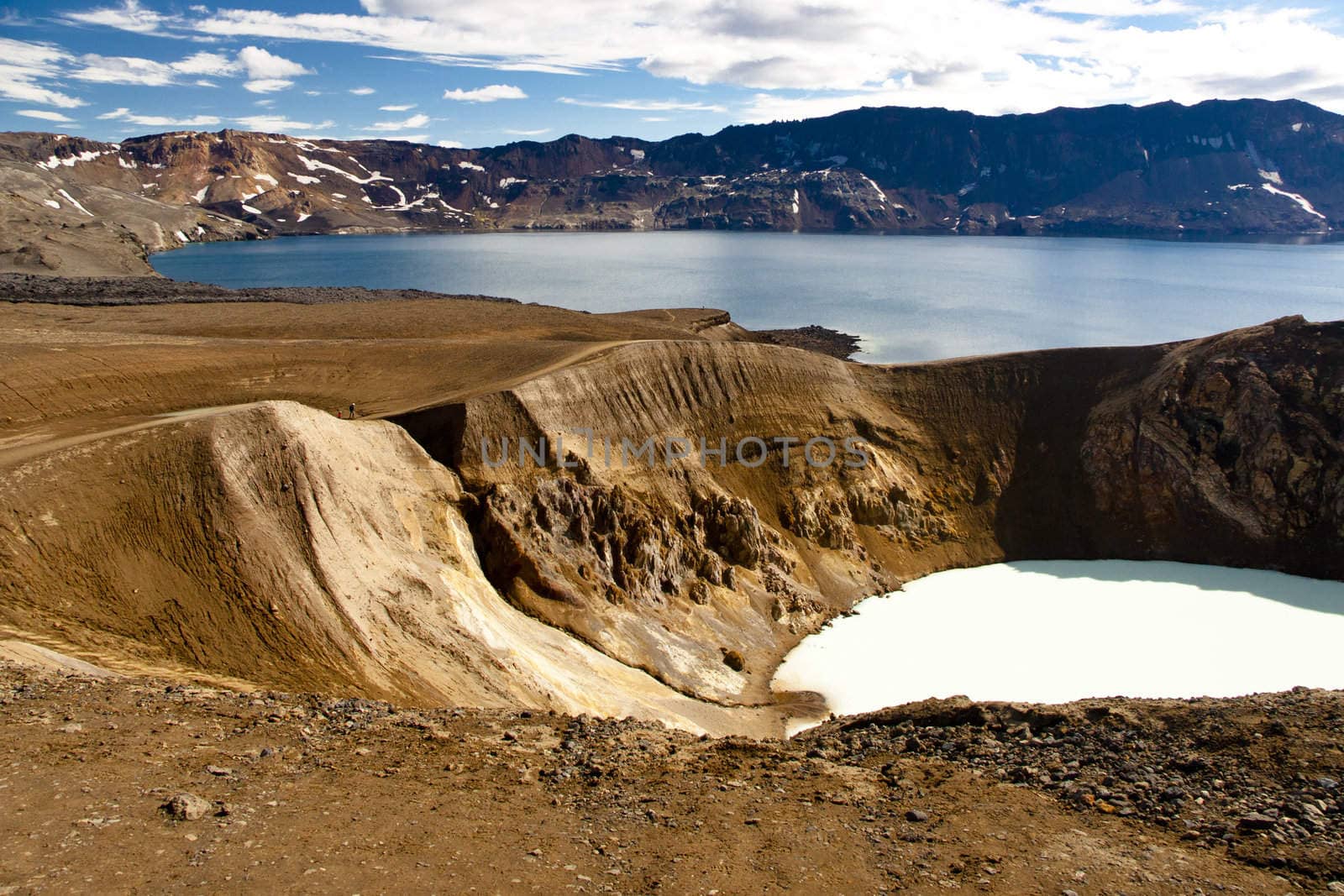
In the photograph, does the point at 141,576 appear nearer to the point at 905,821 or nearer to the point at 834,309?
the point at 905,821

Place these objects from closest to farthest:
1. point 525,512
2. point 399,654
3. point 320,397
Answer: point 399,654, point 525,512, point 320,397

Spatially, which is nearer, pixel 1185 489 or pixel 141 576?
pixel 141 576

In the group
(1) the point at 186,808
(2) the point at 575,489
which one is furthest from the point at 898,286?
(1) the point at 186,808

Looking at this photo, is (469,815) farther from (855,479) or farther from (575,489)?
(855,479)

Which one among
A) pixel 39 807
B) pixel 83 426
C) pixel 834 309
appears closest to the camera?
pixel 39 807

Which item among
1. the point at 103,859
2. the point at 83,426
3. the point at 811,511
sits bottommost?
the point at 811,511

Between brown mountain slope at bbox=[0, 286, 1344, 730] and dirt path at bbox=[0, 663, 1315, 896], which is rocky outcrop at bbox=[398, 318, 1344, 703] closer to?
brown mountain slope at bbox=[0, 286, 1344, 730]

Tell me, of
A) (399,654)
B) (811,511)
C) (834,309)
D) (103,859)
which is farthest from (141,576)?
(834,309)
